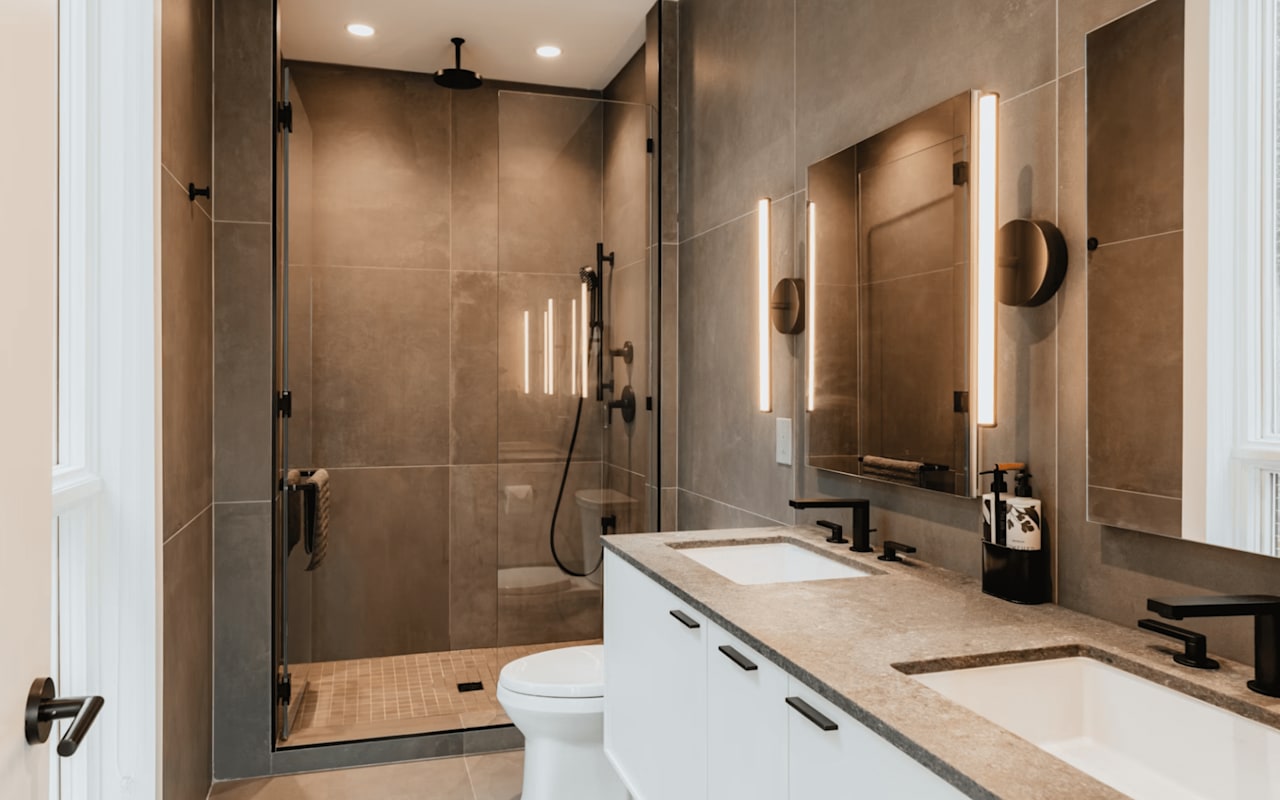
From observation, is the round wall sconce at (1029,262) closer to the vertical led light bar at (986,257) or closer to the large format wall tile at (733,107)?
the vertical led light bar at (986,257)

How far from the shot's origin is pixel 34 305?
3.20ft

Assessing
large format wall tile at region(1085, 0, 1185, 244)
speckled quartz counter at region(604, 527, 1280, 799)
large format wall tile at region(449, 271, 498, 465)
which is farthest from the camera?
large format wall tile at region(449, 271, 498, 465)

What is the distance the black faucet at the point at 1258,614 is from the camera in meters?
1.00

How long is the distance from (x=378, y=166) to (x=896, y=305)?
274 cm

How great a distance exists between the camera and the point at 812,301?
2.27 meters

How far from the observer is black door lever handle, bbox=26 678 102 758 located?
3.07 feet

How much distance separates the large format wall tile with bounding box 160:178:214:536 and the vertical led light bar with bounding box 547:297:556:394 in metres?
1.07

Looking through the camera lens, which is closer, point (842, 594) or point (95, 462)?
point (842, 594)

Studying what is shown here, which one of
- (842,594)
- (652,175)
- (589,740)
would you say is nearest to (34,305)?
(842,594)

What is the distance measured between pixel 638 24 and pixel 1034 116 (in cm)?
211

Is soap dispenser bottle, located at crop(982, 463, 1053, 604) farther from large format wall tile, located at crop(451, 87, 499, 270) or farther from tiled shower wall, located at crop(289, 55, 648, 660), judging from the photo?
large format wall tile, located at crop(451, 87, 499, 270)

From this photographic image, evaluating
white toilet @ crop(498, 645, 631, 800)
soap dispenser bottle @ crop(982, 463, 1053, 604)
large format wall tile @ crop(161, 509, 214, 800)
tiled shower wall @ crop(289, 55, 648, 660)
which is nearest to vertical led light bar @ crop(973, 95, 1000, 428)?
soap dispenser bottle @ crop(982, 463, 1053, 604)

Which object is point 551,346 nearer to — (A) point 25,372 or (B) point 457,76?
(B) point 457,76

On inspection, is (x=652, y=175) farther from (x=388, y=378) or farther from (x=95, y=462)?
(x=95, y=462)
